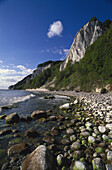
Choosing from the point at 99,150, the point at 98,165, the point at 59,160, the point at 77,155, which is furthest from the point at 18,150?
the point at 99,150

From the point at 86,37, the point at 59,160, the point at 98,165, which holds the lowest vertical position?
the point at 59,160

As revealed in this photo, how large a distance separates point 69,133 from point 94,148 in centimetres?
143

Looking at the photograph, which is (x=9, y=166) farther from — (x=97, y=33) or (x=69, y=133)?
(x=97, y=33)

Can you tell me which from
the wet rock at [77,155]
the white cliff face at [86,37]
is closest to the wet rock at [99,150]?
the wet rock at [77,155]

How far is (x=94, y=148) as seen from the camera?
3162 millimetres

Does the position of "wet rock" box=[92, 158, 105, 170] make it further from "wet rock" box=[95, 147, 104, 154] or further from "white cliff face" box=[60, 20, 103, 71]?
"white cliff face" box=[60, 20, 103, 71]

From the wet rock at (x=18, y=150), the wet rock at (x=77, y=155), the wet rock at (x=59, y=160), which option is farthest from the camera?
the wet rock at (x=18, y=150)

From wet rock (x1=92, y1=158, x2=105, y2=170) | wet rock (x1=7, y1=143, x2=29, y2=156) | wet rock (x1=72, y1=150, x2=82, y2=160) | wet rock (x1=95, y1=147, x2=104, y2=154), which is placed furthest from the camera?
wet rock (x1=7, y1=143, x2=29, y2=156)

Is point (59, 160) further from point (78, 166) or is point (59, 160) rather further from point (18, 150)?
point (18, 150)

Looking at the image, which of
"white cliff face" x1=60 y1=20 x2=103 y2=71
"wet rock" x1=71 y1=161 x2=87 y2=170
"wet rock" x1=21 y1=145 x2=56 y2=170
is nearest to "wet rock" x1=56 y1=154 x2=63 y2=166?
"wet rock" x1=21 y1=145 x2=56 y2=170

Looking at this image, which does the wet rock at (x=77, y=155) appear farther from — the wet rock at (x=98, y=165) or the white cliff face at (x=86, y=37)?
the white cliff face at (x=86, y=37)

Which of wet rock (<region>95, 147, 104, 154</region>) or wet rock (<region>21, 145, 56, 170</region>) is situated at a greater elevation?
wet rock (<region>21, 145, 56, 170</region>)

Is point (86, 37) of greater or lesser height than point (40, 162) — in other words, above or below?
above

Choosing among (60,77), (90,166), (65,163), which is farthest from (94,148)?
(60,77)
